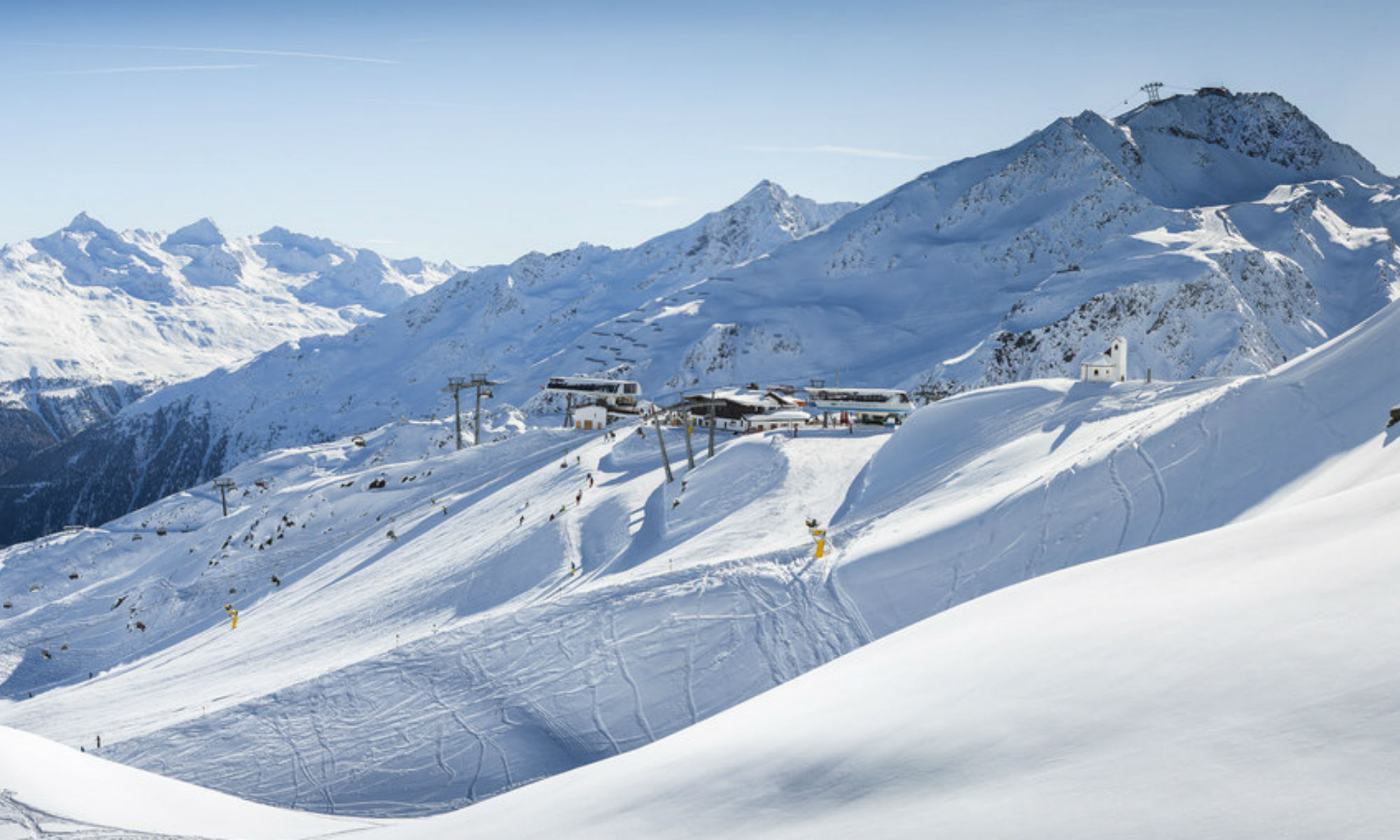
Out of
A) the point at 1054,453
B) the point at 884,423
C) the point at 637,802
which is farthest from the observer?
the point at 884,423

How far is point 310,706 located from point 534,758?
847 cm

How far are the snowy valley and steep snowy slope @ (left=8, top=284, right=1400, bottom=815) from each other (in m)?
0.16

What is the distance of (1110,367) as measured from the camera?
45969 millimetres

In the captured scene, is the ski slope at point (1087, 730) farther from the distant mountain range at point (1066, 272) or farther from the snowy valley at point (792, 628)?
the distant mountain range at point (1066, 272)

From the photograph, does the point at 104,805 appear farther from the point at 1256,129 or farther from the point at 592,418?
the point at 1256,129

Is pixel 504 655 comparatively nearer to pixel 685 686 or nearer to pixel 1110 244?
pixel 685 686

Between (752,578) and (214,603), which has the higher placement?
(752,578)

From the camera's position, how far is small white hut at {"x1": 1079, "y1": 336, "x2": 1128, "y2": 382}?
149 ft

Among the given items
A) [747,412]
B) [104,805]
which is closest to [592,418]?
[747,412]

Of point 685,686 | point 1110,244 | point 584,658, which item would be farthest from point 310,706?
point 1110,244

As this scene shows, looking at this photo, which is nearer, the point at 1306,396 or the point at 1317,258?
the point at 1306,396

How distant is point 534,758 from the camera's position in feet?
84.0

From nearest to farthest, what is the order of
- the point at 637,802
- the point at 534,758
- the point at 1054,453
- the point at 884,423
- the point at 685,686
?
the point at 637,802 → the point at 534,758 → the point at 685,686 → the point at 1054,453 → the point at 884,423

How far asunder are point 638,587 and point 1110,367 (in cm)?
2555
